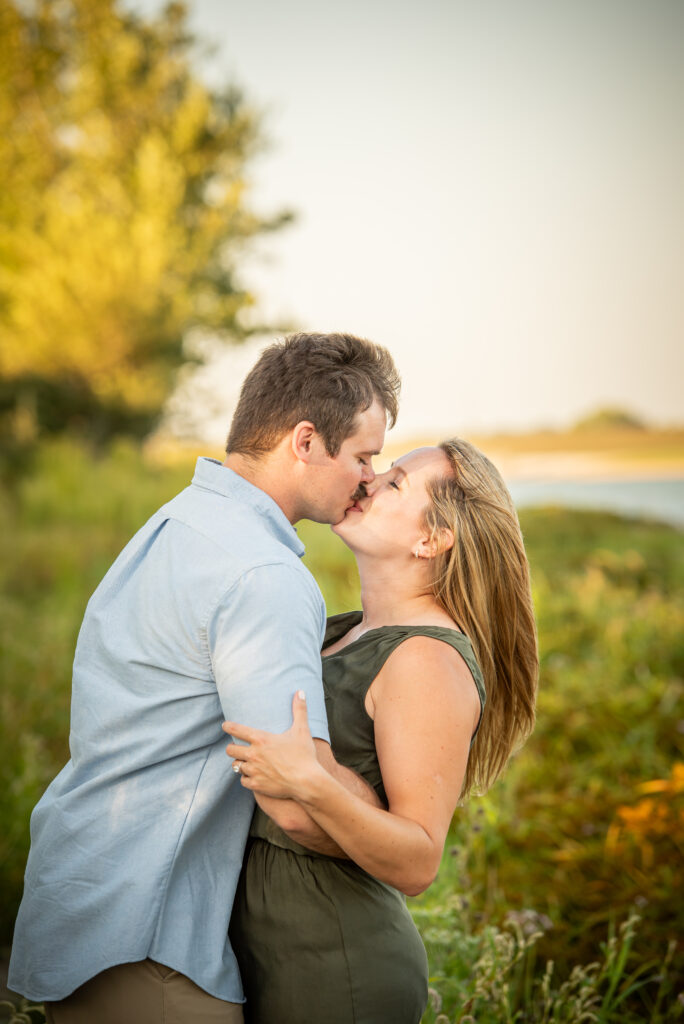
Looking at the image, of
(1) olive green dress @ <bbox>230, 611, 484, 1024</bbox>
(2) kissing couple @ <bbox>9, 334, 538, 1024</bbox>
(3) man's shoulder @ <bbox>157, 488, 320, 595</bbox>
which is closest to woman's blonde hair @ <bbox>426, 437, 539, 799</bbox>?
(2) kissing couple @ <bbox>9, 334, 538, 1024</bbox>

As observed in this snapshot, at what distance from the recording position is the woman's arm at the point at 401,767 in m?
1.69

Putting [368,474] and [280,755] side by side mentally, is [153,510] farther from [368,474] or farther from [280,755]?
[280,755]

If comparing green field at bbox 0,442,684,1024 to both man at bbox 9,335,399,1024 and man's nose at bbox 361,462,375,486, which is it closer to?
man at bbox 9,335,399,1024

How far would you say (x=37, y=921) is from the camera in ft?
6.33

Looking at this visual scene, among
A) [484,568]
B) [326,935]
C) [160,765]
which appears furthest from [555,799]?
[160,765]

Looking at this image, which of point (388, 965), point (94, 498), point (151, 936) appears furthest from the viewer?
point (94, 498)

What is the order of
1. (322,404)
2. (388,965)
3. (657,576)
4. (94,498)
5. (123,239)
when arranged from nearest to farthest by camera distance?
(388,965), (322,404), (657,576), (94,498), (123,239)

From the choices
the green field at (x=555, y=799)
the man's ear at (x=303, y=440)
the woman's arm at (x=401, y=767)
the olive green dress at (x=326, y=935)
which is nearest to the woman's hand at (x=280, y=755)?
the woman's arm at (x=401, y=767)

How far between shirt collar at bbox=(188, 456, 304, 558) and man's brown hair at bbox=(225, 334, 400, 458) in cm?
14

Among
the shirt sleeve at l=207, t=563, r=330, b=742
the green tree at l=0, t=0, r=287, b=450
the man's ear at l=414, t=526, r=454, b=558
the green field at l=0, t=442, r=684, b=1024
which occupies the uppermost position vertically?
the green tree at l=0, t=0, r=287, b=450

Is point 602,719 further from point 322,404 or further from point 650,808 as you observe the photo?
point 322,404

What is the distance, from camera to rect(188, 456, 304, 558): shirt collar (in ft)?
6.75

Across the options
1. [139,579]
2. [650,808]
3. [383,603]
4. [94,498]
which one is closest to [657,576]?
[650,808]

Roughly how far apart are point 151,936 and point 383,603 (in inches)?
42.9
